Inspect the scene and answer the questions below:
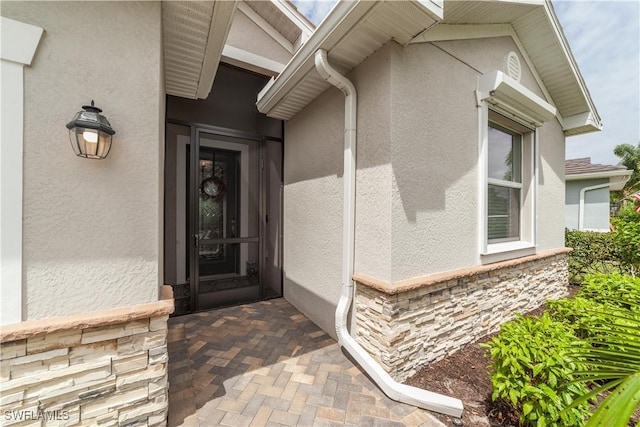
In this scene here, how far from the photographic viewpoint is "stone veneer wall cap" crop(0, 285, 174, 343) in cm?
165

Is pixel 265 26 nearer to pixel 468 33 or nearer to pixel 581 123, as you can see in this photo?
pixel 468 33

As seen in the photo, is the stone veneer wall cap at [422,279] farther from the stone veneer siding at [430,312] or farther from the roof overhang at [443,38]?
the roof overhang at [443,38]

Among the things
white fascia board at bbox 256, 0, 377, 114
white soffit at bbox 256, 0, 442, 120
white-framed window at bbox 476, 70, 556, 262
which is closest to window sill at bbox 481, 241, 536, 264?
white-framed window at bbox 476, 70, 556, 262

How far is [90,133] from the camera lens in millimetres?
1768

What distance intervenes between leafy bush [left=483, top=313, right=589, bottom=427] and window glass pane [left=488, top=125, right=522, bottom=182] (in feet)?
9.20

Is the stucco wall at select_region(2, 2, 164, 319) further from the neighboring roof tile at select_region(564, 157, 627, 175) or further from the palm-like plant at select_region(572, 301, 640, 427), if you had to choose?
the neighboring roof tile at select_region(564, 157, 627, 175)

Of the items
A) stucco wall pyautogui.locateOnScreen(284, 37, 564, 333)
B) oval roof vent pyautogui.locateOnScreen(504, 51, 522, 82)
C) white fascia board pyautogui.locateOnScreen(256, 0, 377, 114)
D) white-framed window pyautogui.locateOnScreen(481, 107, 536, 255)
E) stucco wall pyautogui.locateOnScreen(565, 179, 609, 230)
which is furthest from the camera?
stucco wall pyautogui.locateOnScreen(565, 179, 609, 230)

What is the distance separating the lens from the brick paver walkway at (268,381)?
7.58ft

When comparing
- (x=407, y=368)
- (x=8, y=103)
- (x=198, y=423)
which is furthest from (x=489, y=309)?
(x=8, y=103)

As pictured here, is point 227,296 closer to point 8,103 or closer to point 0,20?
point 8,103

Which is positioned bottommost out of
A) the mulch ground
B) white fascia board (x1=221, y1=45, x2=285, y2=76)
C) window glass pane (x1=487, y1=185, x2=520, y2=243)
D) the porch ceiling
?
the mulch ground

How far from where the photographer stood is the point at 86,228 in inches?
75.6

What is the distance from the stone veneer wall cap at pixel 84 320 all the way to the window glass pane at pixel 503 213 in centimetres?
473

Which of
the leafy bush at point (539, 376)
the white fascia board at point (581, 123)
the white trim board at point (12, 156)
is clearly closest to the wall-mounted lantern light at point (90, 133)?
the white trim board at point (12, 156)
